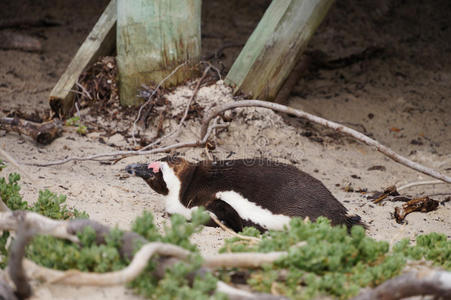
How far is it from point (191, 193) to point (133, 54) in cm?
180

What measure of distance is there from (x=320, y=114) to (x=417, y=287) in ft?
13.8

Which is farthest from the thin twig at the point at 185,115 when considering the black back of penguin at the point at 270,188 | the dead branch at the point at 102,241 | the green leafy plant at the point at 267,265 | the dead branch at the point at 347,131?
the green leafy plant at the point at 267,265

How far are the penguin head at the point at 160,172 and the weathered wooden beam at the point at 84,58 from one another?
5.39 ft

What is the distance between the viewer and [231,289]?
227 cm

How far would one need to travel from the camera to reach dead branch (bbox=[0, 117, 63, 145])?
16.5 ft

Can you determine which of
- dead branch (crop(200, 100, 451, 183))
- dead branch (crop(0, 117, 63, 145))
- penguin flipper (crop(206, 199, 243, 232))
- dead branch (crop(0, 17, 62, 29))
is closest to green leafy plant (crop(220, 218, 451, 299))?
penguin flipper (crop(206, 199, 243, 232))

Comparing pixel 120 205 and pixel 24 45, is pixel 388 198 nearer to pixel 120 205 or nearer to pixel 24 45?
pixel 120 205

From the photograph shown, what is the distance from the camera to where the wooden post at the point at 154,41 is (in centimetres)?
510

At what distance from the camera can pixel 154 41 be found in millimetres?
5195

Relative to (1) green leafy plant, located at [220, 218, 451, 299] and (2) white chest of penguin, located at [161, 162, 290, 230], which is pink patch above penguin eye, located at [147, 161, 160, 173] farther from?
(1) green leafy plant, located at [220, 218, 451, 299]

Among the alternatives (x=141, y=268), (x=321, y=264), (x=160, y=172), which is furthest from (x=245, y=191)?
(x=141, y=268)

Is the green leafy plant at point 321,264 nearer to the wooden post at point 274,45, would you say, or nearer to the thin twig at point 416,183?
the thin twig at point 416,183

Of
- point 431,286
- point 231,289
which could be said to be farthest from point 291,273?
point 431,286

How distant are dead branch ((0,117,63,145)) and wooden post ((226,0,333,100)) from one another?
1824 mm
